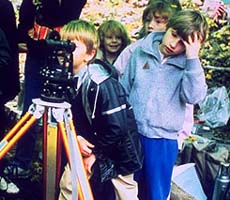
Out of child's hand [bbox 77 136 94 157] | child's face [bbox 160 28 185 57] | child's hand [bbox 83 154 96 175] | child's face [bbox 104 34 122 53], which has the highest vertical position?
child's face [bbox 160 28 185 57]

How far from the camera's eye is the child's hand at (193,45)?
2854 mm

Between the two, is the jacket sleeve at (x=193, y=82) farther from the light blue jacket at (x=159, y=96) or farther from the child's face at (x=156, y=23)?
the child's face at (x=156, y=23)

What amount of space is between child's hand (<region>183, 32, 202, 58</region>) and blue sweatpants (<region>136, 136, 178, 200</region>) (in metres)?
0.45

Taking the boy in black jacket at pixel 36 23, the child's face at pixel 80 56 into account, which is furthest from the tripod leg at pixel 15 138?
the boy in black jacket at pixel 36 23

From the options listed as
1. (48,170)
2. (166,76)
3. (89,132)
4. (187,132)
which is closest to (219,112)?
(187,132)

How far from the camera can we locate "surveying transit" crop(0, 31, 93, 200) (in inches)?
89.0

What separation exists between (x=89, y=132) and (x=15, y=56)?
2.73ft

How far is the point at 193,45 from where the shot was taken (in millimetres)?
2865

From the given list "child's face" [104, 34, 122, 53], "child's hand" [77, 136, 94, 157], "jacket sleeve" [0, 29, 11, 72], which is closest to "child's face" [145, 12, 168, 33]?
"child's face" [104, 34, 122, 53]

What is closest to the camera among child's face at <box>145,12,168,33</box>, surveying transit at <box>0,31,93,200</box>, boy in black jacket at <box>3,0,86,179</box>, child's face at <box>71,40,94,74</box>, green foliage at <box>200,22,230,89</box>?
surveying transit at <box>0,31,93,200</box>

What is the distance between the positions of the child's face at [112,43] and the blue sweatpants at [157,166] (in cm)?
74

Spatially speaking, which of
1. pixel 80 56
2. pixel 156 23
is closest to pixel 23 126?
pixel 80 56

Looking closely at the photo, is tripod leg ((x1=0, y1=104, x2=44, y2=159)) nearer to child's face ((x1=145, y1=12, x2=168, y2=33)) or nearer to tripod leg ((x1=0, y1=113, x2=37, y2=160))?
tripod leg ((x1=0, y1=113, x2=37, y2=160))

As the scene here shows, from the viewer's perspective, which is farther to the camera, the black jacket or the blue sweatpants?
the blue sweatpants
